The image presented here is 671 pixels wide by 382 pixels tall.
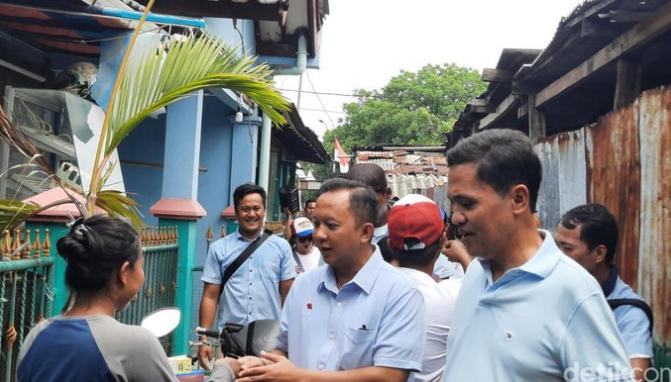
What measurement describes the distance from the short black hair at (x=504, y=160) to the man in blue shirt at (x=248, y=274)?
3.15 metres

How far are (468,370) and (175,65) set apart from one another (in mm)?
3187

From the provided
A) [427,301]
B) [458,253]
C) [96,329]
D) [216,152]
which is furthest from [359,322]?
[216,152]

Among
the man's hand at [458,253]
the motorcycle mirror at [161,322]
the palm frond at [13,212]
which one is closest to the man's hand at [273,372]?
the motorcycle mirror at [161,322]

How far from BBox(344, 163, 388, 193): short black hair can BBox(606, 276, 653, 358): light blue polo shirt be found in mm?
1754

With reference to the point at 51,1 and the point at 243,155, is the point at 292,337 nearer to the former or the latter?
the point at 51,1

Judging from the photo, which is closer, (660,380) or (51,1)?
(660,380)

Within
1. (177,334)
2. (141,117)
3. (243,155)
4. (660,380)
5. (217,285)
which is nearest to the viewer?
(660,380)

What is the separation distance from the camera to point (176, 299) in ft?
23.5

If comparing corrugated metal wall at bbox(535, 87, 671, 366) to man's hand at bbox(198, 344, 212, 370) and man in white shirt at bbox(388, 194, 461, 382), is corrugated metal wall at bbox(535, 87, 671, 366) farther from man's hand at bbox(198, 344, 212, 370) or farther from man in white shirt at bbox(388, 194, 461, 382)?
man's hand at bbox(198, 344, 212, 370)

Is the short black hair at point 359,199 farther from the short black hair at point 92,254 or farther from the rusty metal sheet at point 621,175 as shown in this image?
the rusty metal sheet at point 621,175

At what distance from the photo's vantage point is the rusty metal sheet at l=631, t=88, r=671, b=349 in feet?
12.3

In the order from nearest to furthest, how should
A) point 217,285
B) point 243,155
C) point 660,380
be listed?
1. point 660,380
2. point 217,285
3. point 243,155

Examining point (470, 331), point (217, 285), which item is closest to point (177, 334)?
point (217, 285)

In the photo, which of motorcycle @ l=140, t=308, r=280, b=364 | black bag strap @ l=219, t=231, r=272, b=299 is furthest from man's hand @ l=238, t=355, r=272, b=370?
black bag strap @ l=219, t=231, r=272, b=299
